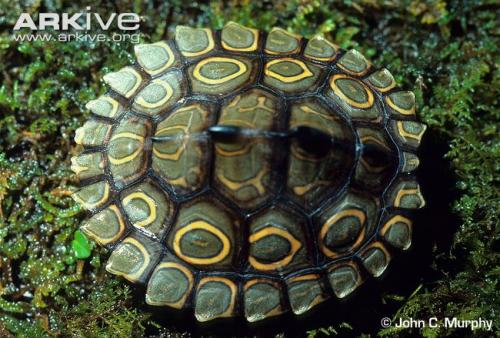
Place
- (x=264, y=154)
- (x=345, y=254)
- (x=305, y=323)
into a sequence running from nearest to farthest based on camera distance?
(x=264, y=154) < (x=345, y=254) < (x=305, y=323)

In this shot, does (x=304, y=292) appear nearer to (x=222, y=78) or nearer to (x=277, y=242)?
(x=277, y=242)

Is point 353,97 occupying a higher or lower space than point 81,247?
higher

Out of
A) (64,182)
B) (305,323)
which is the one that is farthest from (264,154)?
(64,182)

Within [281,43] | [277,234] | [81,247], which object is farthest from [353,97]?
[81,247]

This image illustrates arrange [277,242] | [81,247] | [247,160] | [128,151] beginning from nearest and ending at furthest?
1. [247,160]
2. [277,242]
3. [128,151]
4. [81,247]

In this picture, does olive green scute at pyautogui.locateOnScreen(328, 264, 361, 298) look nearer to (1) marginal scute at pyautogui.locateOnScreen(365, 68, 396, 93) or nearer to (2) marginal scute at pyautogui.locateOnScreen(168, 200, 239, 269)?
(2) marginal scute at pyautogui.locateOnScreen(168, 200, 239, 269)

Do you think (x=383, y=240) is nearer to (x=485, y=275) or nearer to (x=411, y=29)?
(x=485, y=275)
